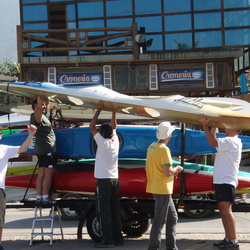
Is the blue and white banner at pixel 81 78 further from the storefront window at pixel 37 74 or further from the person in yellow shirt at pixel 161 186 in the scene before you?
the person in yellow shirt at pixel 161 186

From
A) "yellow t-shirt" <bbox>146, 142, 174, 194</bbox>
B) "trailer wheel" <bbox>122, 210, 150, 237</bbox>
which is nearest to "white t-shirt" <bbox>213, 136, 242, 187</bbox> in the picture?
"yellow t-shirt" <bbox>146, 142, 174, 194</bbox>

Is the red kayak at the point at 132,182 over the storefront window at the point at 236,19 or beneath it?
beneath

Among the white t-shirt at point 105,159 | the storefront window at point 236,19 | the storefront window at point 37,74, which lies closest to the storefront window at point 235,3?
the storefront window at point 236,19

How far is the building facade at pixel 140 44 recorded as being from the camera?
86.0ft

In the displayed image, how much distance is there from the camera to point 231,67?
2620 centimetres

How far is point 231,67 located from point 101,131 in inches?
697

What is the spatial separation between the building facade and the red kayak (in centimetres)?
1580

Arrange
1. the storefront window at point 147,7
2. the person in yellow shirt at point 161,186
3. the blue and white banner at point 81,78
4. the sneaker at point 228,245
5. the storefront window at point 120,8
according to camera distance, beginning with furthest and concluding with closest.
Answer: the storefront window at point 120,8 < the storefront window at point 147,7 < the blue and white banner at point 81,78 < the sneaker at point 228,245 < the person in yellow shirt at point 161,186

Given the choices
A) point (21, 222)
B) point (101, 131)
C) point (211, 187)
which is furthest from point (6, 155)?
point (21, 222)

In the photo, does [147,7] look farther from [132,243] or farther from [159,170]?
[159,170]

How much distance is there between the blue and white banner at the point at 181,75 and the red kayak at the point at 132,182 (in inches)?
628

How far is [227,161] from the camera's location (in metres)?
8.86

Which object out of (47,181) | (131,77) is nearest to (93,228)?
(47,181)

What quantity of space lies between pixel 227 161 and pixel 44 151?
318cm
